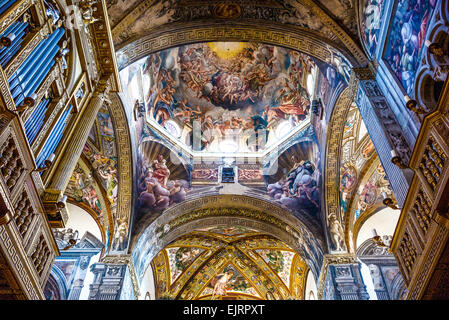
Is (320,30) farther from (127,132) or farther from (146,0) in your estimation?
(127,132)

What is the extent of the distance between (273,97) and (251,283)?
9.58 metres

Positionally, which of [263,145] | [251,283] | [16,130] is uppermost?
[263,145]

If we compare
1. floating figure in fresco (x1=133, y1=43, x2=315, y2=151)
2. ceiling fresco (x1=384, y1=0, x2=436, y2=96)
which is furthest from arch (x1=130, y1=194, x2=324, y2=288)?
ceiling fresco (x1=384, y1=0, x2=436, y2=96)

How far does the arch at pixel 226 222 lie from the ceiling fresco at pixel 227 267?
209 centimetres

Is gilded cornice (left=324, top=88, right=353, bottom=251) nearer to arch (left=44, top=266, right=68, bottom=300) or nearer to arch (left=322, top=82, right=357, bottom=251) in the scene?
arch (left=322, top=82, right=357, bottom=251)

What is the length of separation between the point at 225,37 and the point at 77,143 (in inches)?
249

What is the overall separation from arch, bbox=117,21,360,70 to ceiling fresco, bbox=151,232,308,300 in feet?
29.6

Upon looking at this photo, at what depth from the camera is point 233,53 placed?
1548cm

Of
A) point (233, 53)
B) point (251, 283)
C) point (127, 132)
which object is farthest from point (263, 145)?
point (251, 283)

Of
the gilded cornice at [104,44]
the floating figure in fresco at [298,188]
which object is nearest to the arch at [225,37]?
the gilded cornice at [104,44]

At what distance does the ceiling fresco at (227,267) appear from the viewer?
1680 centimetres

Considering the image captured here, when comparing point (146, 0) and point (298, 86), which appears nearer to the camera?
point (146, 0)

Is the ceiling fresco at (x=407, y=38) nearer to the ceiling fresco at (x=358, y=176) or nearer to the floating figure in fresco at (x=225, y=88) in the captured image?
the ceiling fresco at (x=358, y=176)

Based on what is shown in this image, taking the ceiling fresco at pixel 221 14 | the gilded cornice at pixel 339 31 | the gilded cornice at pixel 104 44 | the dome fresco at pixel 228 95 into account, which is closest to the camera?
the gilded cornice at pixel 104 44
